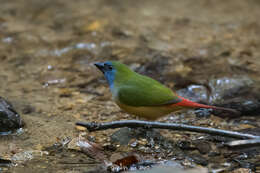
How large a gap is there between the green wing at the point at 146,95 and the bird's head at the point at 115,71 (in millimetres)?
267

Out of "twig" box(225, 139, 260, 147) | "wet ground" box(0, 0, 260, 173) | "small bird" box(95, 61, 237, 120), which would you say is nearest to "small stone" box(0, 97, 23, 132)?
"wet ground" box(0, 0, 260, 173)

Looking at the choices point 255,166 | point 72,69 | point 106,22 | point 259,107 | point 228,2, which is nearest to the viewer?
point 255,166

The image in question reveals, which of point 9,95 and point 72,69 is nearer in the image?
point 9,95

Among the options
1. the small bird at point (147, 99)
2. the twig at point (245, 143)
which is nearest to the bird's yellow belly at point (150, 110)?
the small bird at point (147, 99)

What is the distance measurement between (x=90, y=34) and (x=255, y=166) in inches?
185

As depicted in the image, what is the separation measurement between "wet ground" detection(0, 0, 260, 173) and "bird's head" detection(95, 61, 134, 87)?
52cm

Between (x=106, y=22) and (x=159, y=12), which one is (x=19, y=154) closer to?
(x=106, y=22)

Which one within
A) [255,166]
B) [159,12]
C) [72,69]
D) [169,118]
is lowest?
[255,166]

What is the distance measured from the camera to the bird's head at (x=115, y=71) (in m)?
4.32

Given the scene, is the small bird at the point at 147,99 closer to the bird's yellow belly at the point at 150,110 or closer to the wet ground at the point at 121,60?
the bird's yellow belly at the point at 150,110

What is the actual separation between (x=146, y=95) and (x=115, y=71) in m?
0.66

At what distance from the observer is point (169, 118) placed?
14.8 ft

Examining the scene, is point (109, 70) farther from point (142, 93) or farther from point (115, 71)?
point (142, 93)

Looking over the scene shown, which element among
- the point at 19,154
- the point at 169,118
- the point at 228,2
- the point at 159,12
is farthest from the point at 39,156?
the point at 228,2
